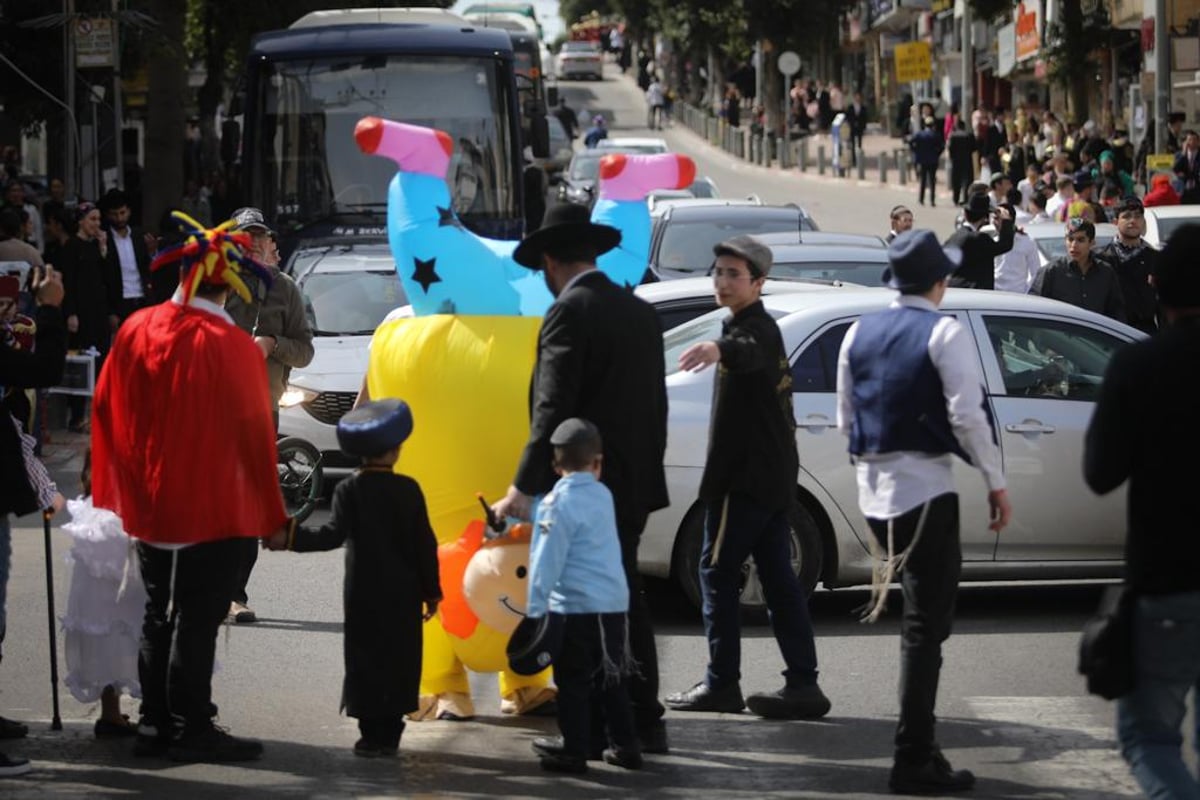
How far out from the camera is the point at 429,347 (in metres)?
7.79

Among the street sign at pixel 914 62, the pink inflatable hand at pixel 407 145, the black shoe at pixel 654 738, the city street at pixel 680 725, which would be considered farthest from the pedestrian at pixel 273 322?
the street sign at pixel 914 62

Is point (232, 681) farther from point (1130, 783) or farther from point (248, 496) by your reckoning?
point (1130, 783)

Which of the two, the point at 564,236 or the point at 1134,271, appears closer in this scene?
the point at 564,236

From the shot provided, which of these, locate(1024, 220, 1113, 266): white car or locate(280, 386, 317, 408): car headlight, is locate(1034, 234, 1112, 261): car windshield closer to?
locate(1024, 220, 1113, 266): white car

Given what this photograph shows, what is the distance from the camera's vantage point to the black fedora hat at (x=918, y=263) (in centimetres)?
690

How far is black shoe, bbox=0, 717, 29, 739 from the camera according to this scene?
7.64m

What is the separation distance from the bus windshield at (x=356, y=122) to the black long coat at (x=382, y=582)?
11.3 meters

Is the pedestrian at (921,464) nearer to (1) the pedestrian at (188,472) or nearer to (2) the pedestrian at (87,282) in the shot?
(1) the pedestrian at (188,472)

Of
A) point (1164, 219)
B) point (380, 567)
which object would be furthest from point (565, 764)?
point (1164, 219)

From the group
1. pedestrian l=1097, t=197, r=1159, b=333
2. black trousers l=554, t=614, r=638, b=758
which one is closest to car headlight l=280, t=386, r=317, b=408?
pedestrian l=1097, t=197, r=1159, b=333

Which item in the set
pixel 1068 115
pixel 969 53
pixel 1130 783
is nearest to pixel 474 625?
pixel 1130 783

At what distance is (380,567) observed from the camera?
23.6 ft

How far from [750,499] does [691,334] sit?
8.14ft

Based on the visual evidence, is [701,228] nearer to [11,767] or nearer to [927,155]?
[11,767]
